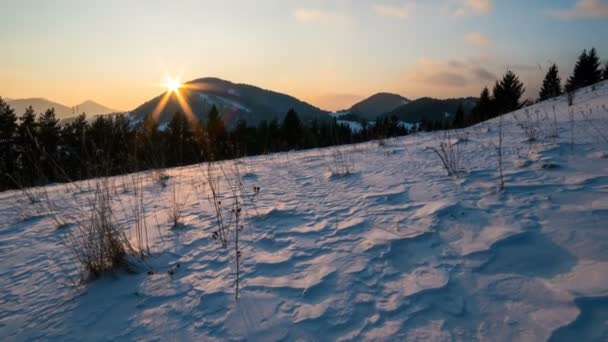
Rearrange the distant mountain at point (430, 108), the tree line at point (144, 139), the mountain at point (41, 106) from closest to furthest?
the tree line at point (144, 139) → the mountain at point (41, 106) → the distant mountain at point (430, 108)

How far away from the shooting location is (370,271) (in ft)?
5.59

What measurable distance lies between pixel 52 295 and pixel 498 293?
106 inches

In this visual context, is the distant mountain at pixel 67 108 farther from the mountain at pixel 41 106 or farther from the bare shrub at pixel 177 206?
the bare shrub at pixel 177 206

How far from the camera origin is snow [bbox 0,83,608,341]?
1290mm

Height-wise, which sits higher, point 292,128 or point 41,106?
point 41,106

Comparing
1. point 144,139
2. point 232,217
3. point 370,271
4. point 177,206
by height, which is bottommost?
point 370,271

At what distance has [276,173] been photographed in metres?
4.94

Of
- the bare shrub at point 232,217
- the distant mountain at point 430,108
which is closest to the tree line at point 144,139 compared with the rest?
the bare shrub at point 232,217

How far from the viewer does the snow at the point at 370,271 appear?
1.29 m

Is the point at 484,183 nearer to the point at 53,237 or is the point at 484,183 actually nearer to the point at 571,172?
the point at 571,172

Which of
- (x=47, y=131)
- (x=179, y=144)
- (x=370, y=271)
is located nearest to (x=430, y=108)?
(x=47, y=131)

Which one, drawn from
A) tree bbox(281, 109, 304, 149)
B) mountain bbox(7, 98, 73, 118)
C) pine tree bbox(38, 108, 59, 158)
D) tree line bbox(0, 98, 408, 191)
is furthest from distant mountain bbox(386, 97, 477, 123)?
mountain bbox(7, 98, 73, 118)

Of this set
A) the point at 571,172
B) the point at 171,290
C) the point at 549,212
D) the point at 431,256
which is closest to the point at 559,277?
the point at 431,256

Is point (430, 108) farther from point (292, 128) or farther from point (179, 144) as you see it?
point (179, 144)
